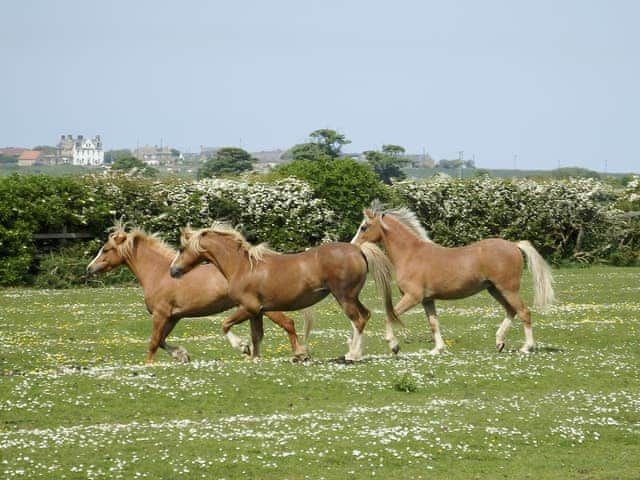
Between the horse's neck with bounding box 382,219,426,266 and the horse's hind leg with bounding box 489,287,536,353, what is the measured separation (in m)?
1.72

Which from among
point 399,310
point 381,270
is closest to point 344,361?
point 381,270

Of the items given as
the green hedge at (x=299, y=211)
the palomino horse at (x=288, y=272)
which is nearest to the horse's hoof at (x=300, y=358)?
the palomino horse at (x=288, y=272)

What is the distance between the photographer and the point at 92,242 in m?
38.6

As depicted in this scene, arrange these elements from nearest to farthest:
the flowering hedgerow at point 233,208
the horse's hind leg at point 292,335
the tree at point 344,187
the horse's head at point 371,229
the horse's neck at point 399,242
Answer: the horse's hind leg at point 292,335
the horse's neck at point 399,242
the horse's head at point 371,229
the flowering hedgerow at point 233,208
the tree at point 344,187

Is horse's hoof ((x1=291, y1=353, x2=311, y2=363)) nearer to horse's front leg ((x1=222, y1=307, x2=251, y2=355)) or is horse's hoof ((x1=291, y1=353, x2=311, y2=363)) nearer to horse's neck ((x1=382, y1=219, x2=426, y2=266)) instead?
horse's front leg ((x1=222, y1=307, x2=251, y2=355))

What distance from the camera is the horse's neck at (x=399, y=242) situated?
2078 cm

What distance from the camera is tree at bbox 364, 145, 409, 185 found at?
129375 millimetres

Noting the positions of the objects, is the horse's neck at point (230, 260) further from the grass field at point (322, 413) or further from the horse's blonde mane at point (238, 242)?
the grass field at point (322, 413)

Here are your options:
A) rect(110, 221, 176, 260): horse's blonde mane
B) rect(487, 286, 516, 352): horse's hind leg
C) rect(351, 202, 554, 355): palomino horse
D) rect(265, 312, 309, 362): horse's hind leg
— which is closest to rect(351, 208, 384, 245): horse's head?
rect(351, 202, 554, 355): palomino horse

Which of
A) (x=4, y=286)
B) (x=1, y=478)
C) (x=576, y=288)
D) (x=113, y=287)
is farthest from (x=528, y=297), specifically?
(x=1, y=478)

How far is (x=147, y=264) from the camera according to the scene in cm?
2009

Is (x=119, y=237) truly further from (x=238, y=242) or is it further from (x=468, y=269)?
(x=468, y=269)

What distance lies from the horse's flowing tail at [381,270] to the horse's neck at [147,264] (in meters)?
3.80

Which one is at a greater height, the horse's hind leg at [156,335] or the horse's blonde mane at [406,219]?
the horse's blonde mane at [406,219]
